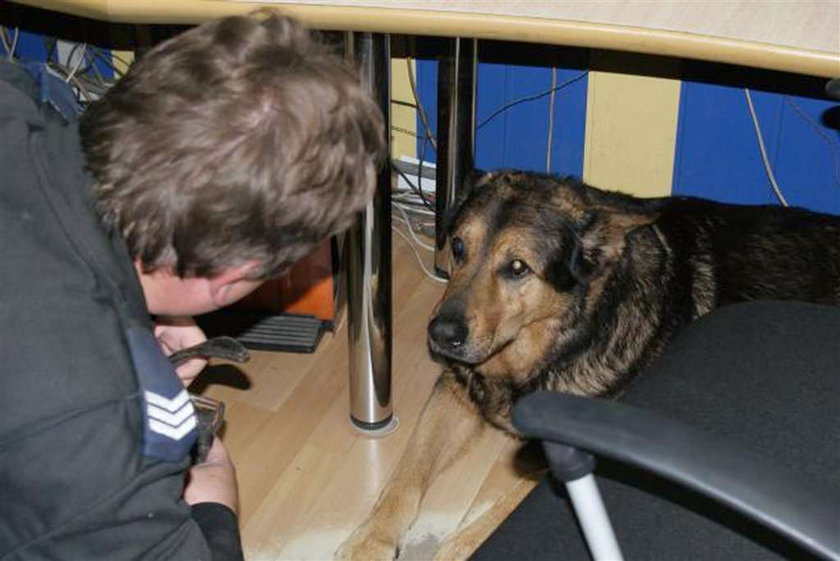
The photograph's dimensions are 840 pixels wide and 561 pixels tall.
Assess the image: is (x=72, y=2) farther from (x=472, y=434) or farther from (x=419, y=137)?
(x=419, y=137)

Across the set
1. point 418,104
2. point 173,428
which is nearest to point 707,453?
point 173,428

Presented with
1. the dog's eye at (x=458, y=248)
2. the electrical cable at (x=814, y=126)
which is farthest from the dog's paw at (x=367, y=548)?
the electrical cable at (x=814, y=126)

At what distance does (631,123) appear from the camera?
2.76 meters

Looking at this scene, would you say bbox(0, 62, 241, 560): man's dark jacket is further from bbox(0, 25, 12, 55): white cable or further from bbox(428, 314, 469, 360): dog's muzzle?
bbox(0, 25, 12, 55): white cable

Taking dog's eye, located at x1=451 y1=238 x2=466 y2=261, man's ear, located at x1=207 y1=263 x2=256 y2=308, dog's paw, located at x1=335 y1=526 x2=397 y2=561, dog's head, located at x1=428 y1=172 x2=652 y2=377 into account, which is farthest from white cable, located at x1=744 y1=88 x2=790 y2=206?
man's ear, located at x1=207 y1=263 x2=256 y2=308

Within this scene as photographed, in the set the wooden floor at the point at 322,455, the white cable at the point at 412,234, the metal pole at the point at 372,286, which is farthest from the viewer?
the white cable at the point at 412,234

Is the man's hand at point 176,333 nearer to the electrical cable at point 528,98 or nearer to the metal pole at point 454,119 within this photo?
the metal pole at point 454,119

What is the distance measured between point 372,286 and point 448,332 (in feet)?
0.63

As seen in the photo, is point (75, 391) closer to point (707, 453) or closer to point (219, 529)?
point (219, 529)

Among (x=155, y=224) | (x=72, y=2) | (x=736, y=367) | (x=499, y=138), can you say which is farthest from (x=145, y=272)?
(x=499, y=138)

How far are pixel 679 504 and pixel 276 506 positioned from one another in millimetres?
1115

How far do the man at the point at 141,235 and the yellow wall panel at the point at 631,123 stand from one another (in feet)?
5.56

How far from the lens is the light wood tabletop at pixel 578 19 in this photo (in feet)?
4.85

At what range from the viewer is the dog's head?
6.32ft
